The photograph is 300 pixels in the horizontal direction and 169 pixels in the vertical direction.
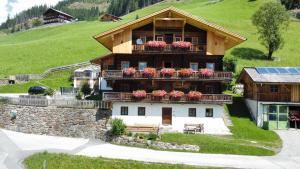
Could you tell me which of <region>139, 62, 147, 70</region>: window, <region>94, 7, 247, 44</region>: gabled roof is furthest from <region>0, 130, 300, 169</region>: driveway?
<region>94, 7, 247, 44</region>: gabled roof

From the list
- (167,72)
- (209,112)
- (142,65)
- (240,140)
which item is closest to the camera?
(240,140)

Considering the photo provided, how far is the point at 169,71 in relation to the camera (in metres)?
44.5

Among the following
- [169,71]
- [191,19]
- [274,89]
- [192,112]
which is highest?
[191,19]

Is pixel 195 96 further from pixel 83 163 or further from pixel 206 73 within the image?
pixel 83 163

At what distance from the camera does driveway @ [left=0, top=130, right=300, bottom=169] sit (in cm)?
3281

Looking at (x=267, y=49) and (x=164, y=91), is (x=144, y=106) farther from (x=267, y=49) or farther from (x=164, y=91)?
(x=267, y=49)

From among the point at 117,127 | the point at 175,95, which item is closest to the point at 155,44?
the point at 175,95

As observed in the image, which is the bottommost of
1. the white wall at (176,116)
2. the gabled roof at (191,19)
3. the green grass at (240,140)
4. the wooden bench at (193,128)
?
the green grass at (240,140)

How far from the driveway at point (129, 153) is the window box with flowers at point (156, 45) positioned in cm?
1146

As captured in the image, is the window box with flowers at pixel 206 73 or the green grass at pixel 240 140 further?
the window box with flowers at pixel 206 73

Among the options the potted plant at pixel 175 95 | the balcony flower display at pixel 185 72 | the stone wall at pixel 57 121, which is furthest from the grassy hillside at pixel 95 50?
the stone wall at pixel 57 121

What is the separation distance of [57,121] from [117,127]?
7.47 metres

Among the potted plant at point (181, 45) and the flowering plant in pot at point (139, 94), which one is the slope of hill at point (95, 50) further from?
the flowering plant in pot at point (139, 94)

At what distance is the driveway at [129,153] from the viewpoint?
3281 cm
